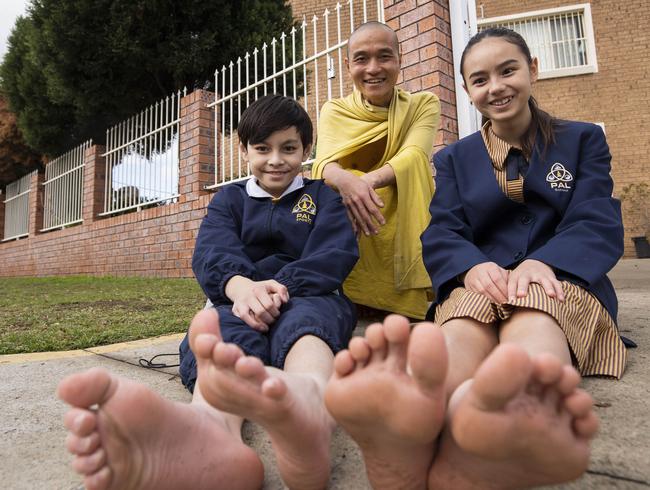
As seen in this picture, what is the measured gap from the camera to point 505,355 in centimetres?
48

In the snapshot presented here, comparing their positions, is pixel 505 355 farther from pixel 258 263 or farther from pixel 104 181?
pixel 104 181

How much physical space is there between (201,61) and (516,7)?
21.7ft

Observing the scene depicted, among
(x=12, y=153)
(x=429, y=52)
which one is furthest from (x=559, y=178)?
(x=12, y=153)

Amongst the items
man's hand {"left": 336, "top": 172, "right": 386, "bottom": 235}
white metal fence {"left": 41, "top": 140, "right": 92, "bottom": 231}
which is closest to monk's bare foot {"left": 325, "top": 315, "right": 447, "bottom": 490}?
man's hand {"left": 336, "top": 172, "right": 386, "bottom": 235}

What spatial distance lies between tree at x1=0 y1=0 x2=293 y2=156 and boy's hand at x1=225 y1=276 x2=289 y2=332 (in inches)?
258

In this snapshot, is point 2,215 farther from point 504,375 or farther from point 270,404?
point 504,375

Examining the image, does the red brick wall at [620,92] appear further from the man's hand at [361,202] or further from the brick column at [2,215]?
the brick column at [2,215]

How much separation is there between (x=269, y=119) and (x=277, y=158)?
125mm

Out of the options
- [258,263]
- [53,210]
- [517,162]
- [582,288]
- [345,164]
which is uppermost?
[53,210]

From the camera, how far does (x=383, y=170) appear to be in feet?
5.85

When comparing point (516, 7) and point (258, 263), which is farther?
point (516, 7)

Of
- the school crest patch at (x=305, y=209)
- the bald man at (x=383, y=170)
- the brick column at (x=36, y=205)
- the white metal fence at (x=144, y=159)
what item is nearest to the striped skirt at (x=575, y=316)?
the school crest patch at (x=305, y=209)

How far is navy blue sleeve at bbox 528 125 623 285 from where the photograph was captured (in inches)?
41.3

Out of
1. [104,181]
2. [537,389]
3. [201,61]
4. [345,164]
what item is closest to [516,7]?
[201,61]
